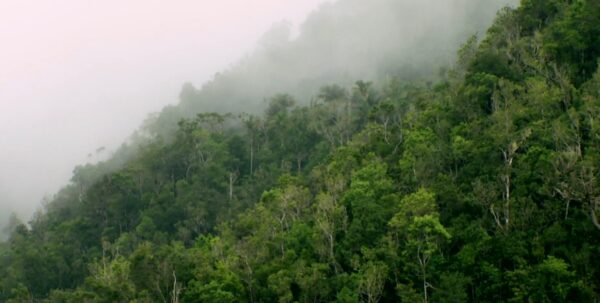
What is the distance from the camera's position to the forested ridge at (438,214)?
103 feet

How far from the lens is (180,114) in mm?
100188

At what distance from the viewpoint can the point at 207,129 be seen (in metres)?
82.2

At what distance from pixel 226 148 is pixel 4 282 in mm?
28309

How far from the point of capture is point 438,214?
1371 inches

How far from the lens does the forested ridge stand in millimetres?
31375

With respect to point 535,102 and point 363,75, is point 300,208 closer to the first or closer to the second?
point 535,102

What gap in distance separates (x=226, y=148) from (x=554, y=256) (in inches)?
1930

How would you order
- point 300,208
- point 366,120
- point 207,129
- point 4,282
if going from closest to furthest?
1. point 300,208
2. point 4,282
3. point 366,120
4. point 207,129

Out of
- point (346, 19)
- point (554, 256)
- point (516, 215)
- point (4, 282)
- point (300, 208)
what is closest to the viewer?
point (554, 256)

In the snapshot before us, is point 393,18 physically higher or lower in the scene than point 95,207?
higher

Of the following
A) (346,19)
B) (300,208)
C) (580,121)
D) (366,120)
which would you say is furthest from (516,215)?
(346,19)

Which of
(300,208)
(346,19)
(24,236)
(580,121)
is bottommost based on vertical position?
(24,236)

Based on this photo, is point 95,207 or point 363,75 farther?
point 363,75

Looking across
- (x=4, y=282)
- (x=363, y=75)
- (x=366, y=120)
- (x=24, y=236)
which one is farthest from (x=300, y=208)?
(x=363, y=75)
